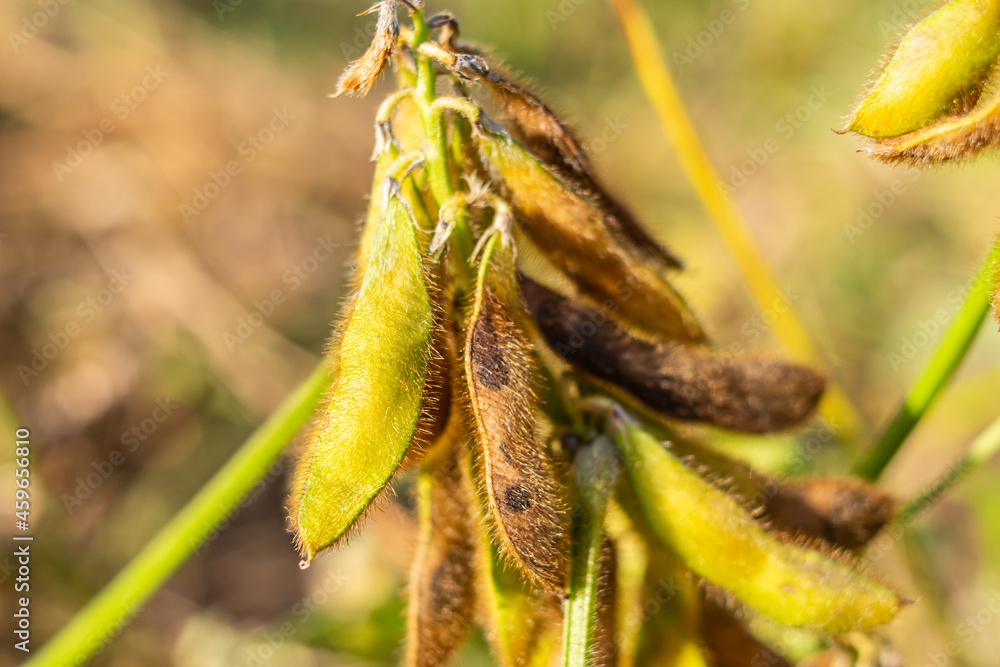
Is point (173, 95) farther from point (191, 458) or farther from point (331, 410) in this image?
point (331, 410)

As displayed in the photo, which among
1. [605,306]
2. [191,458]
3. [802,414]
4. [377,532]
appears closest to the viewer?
[605,306]

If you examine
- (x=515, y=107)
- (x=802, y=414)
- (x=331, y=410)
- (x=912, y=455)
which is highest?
(x=515, y=107)

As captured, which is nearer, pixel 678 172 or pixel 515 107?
pixel 515 107

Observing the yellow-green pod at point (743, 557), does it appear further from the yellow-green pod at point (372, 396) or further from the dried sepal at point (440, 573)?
A: the yellow-green pod at point (372, 396)

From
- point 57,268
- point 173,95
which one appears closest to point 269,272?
point 57,268

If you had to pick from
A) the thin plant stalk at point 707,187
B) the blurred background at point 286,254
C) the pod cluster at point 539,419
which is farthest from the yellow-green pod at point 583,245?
the blurred background at point 286,254
